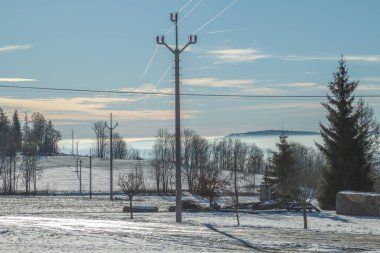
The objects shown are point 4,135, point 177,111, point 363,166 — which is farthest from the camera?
point 4,135

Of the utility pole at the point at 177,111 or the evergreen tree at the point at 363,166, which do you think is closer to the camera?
the utility pole at the point at 177,111

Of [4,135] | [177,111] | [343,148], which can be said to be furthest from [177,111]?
[4,135]

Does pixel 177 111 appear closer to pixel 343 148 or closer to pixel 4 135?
pixel 343 148

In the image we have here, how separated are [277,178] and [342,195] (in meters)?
24.9

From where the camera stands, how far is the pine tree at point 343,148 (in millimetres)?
45812

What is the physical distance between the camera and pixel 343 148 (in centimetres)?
4609

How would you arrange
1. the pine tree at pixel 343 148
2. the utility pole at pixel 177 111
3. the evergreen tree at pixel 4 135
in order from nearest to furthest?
the utility pole at pixel 177 111 < the pine tree at pixel 343 148 < the evergreen tree at pixel 4 135

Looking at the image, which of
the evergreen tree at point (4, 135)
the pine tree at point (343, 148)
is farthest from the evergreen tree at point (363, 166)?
the evergreen tree at point (4, 135)

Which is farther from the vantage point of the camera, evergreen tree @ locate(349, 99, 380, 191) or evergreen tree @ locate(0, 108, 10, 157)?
evergreen tree @ locate(0, 108, 10, 157)

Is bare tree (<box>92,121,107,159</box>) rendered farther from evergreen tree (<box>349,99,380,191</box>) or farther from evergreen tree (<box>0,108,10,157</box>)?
evergreen tree (<box>349,99,380,191</box>)

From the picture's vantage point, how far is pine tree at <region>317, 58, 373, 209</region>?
4581 centimetres

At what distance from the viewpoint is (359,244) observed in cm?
1777

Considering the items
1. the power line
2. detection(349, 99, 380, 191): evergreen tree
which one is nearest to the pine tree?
detection(349, 99, 380, 191): evergreen tree

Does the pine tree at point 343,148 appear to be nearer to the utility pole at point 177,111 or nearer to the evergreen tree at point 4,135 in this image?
the utility pole at point 177,111
